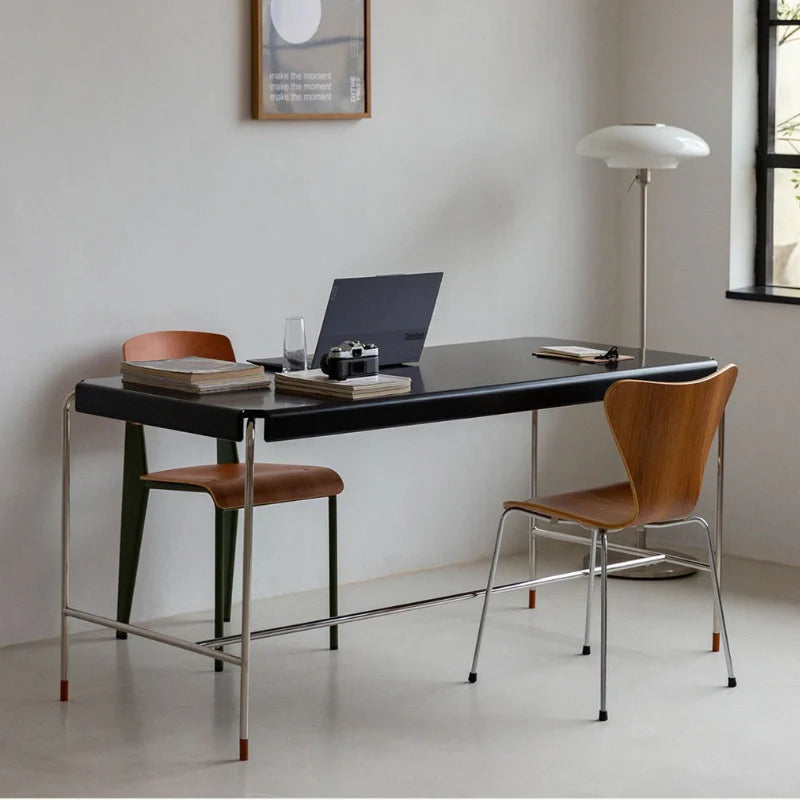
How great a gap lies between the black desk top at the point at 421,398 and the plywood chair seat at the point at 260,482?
15.3 inches

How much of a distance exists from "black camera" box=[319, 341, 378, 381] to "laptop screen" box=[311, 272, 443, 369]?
0.29 feet

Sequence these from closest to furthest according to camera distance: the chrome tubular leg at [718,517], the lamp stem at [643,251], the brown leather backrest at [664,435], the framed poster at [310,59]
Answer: the brown leather backrest at [664,435]
the chrome tubular leg at [718,517]
the framed poster at [310,59]
the lamp stem at [643,251]

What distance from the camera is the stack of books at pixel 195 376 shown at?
3562 mm

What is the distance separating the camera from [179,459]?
4672mm

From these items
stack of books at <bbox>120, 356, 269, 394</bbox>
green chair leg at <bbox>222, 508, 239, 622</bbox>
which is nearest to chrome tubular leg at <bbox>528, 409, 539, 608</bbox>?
green chair leg at <bbox>222, 508, 239, 622</bbox>

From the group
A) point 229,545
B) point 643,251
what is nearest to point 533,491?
point 229,545

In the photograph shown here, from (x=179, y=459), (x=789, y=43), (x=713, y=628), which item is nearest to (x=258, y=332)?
(x=179, y=459)

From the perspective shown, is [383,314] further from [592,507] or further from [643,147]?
[643,147]

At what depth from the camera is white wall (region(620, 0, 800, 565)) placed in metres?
5.33

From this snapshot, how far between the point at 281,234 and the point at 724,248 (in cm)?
167

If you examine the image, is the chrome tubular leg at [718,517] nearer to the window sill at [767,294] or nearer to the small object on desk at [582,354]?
the small object on desk at [582,354]

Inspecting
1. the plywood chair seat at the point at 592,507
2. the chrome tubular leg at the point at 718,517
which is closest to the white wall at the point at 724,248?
the chrome tubular leg at the point at 718,517

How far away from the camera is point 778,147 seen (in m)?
5.49

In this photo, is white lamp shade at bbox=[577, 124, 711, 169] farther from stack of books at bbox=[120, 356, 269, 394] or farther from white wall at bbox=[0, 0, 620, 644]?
stack of books at bbox=[120, 356, 269, 394]
